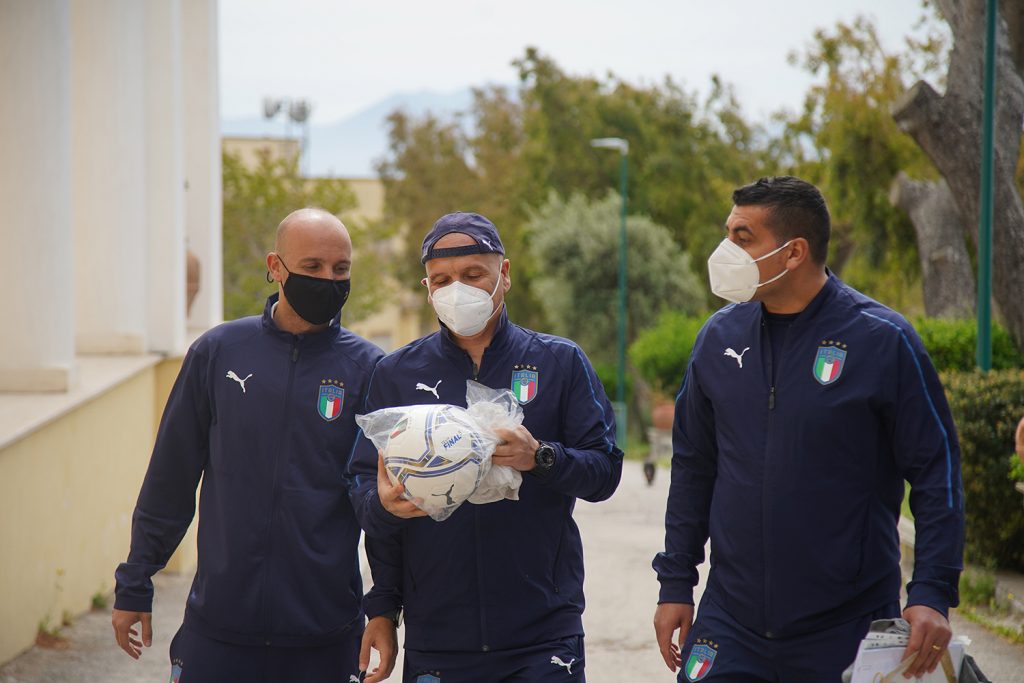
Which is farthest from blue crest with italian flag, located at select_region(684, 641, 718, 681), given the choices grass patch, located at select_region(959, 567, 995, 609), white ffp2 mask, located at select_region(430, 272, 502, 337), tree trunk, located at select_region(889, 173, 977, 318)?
tree trunk, located at select_region(889, 173, 977, 318)

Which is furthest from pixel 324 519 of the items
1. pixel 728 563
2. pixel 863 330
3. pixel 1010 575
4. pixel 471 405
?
pixel 1010 575

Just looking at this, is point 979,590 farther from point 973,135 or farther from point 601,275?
point 601,275

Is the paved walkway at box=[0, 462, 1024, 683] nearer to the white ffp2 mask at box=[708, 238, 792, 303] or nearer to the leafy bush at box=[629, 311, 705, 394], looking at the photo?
the white ffp2 mask at box=[708, 238, 792, 303]

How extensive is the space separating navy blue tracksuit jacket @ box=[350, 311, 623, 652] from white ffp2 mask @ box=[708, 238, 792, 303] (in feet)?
1.75

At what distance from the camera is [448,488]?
12.2ft

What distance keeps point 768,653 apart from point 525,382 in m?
1.14

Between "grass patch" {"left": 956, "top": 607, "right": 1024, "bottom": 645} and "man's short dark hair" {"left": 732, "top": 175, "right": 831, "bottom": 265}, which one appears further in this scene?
"grass patch" {"left": 956, "top": 607, "right": 1024, "bottom": 645}

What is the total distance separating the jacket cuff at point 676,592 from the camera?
4.30 m

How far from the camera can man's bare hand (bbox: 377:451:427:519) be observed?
379cm

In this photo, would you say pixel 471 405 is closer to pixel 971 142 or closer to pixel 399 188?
pixel 971 142

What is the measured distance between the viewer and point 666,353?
3966 cm

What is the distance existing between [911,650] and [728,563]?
25.4 inches

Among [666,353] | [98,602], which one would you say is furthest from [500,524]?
[666,353]

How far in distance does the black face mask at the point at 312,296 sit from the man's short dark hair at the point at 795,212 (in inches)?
59.8
